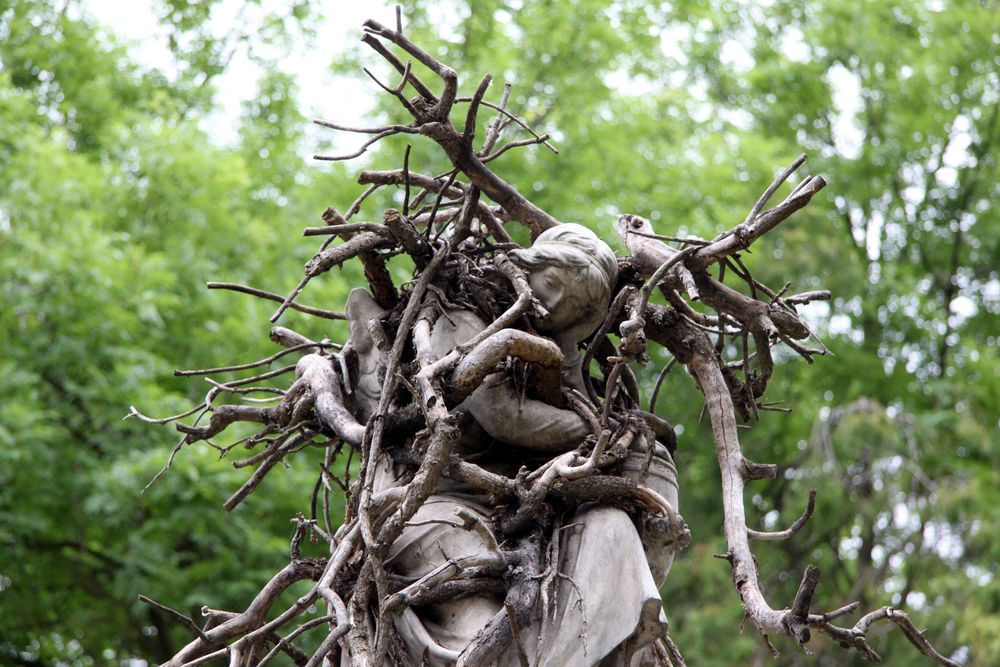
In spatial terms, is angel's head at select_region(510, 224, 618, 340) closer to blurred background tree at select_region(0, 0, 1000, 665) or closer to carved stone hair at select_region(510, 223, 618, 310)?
carved stone hair at select_region(510, 223, 618, 310)

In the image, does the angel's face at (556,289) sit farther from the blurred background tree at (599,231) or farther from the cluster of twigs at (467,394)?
the blurred background tree at (599,231)

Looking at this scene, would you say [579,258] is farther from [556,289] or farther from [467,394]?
[467,394]

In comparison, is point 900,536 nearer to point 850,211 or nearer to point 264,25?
point 850,211

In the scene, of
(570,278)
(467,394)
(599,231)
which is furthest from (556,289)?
(599,231)

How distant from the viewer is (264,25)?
16750 millimetres

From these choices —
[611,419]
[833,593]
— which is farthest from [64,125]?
[611,419]

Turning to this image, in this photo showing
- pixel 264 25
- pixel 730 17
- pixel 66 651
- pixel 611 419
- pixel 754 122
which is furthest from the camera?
pixel 730 17

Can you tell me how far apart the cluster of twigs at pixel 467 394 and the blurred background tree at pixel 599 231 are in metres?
5.52

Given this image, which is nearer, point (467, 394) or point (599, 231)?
point (467, 394)

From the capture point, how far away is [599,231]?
12547mm

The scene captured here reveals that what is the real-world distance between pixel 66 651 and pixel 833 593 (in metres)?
7.07

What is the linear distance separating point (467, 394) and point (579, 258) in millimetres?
624

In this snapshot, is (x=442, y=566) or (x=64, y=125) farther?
(x=64, y=125)

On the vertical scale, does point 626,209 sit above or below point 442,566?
above
